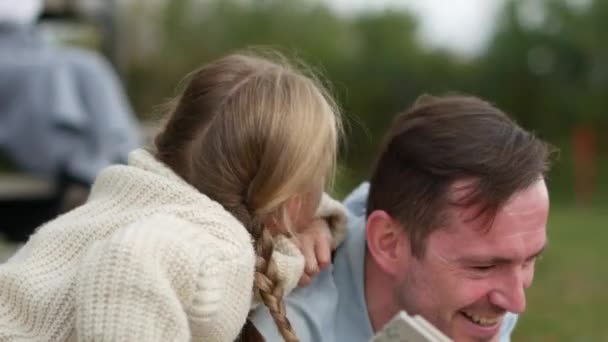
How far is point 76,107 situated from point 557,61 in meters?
13.0

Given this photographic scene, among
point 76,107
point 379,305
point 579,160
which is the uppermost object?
point 379,305

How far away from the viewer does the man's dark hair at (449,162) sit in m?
2.61

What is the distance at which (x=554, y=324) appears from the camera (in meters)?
6.55

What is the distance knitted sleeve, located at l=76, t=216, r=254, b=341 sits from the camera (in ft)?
7.32

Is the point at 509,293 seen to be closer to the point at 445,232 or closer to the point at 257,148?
the point at 445,232

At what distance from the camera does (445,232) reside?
8.65 feet

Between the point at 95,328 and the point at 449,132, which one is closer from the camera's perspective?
the point at 95,328

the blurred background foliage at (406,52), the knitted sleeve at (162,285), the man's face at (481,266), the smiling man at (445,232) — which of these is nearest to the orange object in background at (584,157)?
the blurred background foliage at (406,52)

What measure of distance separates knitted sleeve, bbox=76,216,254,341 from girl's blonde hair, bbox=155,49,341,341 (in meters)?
0.18

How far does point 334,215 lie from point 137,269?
829 mm

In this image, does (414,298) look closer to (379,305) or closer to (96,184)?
(379,305)

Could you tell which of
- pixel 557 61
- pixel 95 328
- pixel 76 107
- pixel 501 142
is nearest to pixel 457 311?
pixel 501 142

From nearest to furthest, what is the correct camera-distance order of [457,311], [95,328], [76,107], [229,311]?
[95,328]
[229,311]
[457,311]
[76,107]

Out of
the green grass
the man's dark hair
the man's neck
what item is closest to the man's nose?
the man's dark hair
